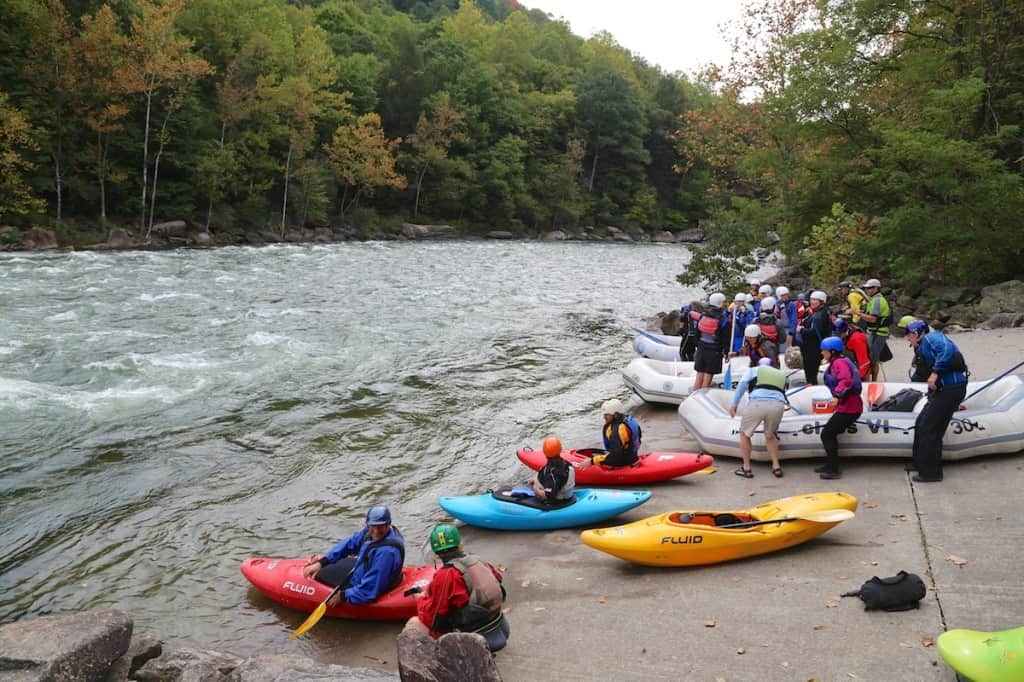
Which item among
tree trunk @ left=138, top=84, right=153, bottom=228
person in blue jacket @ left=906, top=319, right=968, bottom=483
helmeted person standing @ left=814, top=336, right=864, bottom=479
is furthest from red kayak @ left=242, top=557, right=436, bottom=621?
tree trunk @ left=138, top=84, right=153, bottom=228

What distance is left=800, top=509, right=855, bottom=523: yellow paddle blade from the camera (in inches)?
243

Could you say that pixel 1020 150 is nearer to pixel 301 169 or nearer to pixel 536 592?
pixel 536 592

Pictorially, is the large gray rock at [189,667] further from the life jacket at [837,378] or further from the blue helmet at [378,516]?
the life jacket at [837,378]

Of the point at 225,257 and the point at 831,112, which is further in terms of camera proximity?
the point at 225,257

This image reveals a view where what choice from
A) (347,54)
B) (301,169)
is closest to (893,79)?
(301,169)

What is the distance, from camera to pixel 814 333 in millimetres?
11008

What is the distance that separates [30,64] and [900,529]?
35.6m

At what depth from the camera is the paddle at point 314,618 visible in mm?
5957

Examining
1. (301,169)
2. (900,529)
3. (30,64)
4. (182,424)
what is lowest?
(182,424)

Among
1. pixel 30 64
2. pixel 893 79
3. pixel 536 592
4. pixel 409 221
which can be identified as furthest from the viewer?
pixel 409 221

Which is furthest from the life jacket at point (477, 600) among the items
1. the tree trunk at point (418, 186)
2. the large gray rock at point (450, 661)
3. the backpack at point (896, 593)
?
the tree trunk at point (418, 186)

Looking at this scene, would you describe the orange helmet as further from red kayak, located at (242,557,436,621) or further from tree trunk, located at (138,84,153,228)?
tree trunk, located at (138,84,153,228)

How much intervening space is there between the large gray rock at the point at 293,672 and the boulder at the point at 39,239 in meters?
28.4

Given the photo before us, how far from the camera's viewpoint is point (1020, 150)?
64.5 feet
